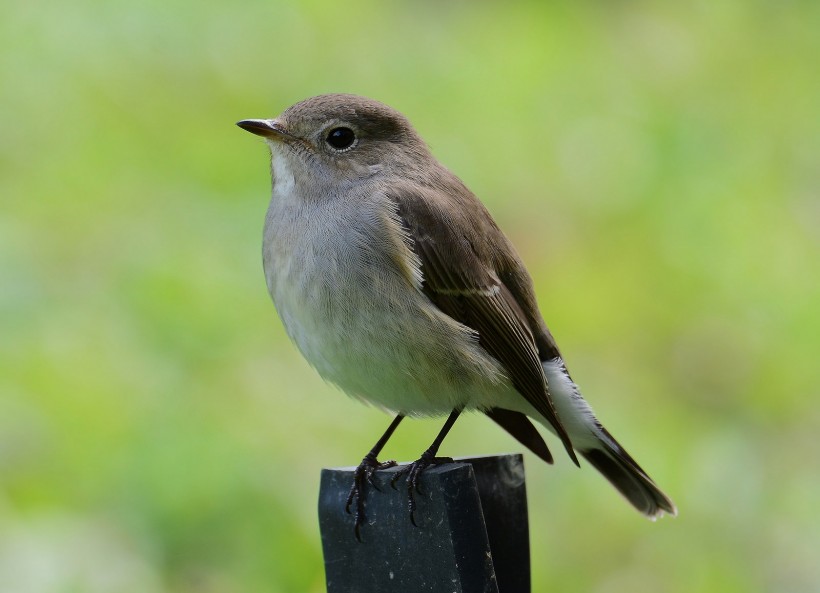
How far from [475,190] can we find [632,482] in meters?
2.91

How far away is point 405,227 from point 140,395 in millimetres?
1575

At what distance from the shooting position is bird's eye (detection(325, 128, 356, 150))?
4.00 m

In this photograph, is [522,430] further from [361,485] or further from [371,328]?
[361,485]

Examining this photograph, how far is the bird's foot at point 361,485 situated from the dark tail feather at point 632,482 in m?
0.82

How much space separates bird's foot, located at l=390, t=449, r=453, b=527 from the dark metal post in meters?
0.01

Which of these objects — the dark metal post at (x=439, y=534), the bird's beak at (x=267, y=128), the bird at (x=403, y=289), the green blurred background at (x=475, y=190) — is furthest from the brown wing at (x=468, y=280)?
the green blurred background at (x=475, y=190)

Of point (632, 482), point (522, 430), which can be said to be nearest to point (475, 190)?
point (522, 430)

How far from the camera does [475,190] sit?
6586mm

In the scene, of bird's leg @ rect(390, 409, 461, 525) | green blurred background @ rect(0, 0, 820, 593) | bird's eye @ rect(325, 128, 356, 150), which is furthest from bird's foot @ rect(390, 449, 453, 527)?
green blurred background @ rect(0, 0, 820, 593)

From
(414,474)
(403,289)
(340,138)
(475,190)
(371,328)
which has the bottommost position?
(414,474)

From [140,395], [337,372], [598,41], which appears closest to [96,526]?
[140,395]

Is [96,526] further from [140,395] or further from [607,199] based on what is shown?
[607,199]

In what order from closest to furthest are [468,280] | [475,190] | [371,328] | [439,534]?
[439,534] < [371,328] < [468,280] < [475,190]

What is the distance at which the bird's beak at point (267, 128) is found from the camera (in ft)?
12.8
